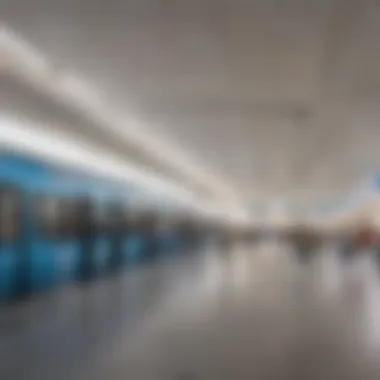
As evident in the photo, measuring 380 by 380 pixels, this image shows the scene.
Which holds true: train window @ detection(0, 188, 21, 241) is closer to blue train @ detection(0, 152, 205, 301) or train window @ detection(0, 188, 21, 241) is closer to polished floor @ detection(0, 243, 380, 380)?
blue train @ detection(0, 152, 205, 301)

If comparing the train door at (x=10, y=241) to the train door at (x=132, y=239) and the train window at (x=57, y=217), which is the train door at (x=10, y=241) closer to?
the train window at (x=57, y=217)

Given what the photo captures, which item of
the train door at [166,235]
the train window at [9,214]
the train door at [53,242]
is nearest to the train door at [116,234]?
the train door at [53,242]

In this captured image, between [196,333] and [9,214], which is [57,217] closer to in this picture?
[9,214]

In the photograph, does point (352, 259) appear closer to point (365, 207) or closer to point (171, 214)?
point (365, 207)

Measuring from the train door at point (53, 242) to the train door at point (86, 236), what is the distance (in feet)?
1.09

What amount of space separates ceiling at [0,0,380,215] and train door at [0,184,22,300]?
2858mm

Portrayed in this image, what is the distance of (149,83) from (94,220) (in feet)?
35.2

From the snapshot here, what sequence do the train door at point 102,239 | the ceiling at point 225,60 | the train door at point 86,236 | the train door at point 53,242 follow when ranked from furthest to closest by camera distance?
the train door at point 102,239
the train door at point 86,236
the train door at point 53,242
the ceiling at point 225,60

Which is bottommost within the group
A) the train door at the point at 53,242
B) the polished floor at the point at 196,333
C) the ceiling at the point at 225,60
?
the polished floor at the point at 196,333

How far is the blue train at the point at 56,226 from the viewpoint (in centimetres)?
1256

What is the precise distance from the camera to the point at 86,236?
17469 mm

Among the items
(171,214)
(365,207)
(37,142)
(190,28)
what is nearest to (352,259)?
(365,207)

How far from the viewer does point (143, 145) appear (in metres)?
14.4

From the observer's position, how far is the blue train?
12.6m
